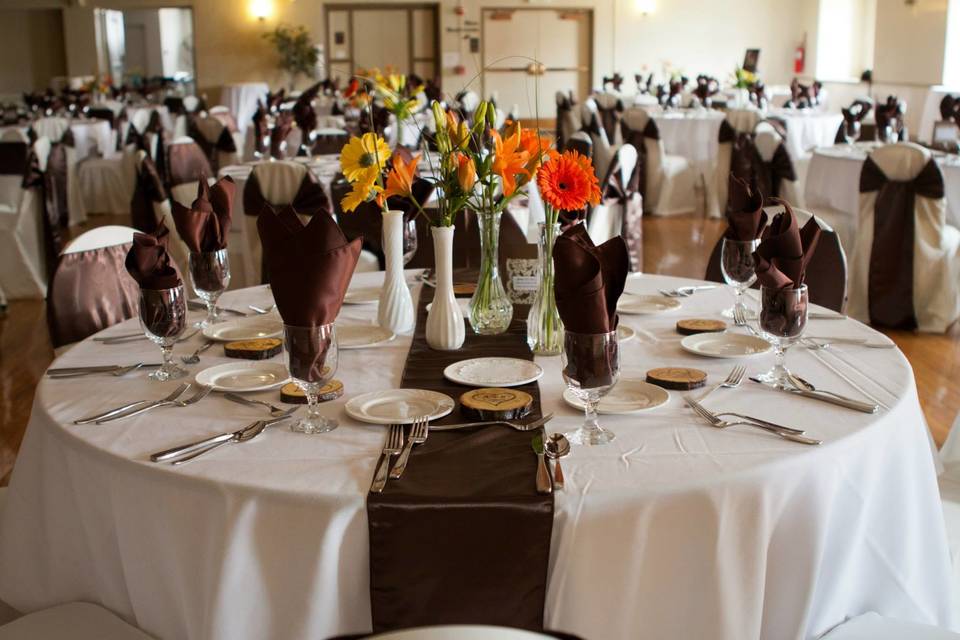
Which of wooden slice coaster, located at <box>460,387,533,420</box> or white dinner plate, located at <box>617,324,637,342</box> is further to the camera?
white dinner plate, located at <box>617,324,637,342</box>

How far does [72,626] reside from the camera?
1.62 meters

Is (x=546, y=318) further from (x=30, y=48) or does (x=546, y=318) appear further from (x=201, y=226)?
(x=30, y=48)

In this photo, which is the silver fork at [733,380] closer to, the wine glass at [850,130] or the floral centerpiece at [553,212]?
the floral centerpiece at [553,212]

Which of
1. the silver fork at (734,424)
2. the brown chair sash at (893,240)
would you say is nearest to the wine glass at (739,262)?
the silver fork at (734,424)

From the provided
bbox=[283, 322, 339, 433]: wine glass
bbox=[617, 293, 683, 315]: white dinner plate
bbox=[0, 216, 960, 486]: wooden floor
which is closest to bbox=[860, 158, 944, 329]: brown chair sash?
bbox=[0, 216, 960, 486]: wooden floor

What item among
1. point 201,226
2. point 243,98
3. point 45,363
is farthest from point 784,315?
point 243,98

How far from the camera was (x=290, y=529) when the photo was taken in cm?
142

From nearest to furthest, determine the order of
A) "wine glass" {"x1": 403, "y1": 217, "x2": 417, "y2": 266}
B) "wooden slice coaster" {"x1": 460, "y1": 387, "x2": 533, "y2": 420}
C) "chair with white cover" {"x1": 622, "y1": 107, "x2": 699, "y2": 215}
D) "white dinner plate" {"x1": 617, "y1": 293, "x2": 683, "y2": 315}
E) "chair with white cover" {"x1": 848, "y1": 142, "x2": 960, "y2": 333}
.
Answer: "wooden slice coaster" {"x1": 460, "y1": 387, "x2": 533, "y2": 420} < "white dinner plate" {"x1": 617, "y1": 293, "x2": 683, "y2": 315} < "wine glass" {"x1": 403, "y1": 217, "x2": 417, "y2": 266} < "chair with white cover" {"x1": 848, "y1": 142, "x2": 960, "y2": 333} < "chair with white cover" {"x1": 622, "y1": 107, "x2": 699, "y2": 215}

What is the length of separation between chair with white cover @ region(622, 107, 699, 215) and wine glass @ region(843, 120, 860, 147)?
7.48 feet

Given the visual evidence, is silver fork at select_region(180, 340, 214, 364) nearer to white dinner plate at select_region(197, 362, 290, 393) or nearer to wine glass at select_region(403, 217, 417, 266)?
white dinner plate at select_region(197, 362, 290, 393)

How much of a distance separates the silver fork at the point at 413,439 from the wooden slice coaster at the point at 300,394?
0.23 metres

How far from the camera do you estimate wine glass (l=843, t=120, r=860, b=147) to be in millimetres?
7086

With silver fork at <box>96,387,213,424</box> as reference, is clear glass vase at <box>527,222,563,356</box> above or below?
above

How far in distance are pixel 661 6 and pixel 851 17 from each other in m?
3.35
